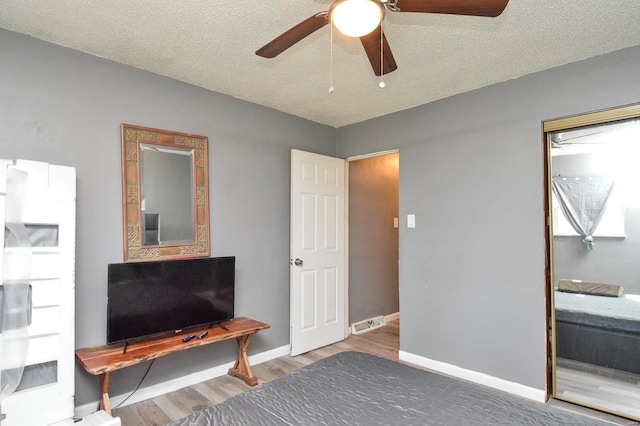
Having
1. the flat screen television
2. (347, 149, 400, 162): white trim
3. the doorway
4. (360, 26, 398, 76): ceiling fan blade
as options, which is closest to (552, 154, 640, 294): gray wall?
(347, 149, 400, 162): white trim

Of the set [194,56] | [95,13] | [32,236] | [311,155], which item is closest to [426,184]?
[311,155]

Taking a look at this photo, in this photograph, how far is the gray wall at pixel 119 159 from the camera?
232cm

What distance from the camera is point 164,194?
2.86 meters

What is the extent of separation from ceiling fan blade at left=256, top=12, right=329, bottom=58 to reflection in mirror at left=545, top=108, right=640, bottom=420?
2249 millimetres

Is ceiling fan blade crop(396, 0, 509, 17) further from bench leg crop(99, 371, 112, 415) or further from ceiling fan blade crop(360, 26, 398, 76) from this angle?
bench leg crop(99, 371, 112, 415)

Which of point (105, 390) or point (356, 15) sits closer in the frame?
point (356, 15)

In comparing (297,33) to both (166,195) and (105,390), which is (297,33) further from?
(105,390)

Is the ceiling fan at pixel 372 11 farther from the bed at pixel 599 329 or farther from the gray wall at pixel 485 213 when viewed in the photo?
the bed at pixel 599 329

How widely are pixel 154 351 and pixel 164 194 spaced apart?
1.21 meters

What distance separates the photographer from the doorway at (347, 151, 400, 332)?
4613 millimetres

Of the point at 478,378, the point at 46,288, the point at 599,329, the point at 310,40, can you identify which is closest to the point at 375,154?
the point at 310,40

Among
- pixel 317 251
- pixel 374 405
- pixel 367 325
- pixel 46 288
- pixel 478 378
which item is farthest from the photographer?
pixel 367 325

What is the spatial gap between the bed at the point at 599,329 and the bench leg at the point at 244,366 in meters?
2.51

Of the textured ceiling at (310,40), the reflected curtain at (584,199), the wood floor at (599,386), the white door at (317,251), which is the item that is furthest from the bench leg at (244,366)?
the reflected curtain at (584,199)
